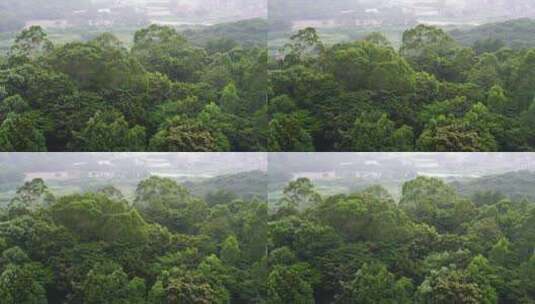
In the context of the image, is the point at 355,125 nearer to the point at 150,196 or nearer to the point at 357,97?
the point at 357,97

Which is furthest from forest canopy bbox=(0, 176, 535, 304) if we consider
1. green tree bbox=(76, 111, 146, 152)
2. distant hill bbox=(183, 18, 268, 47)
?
distant hill bbox=(183, 18, 268, 47)

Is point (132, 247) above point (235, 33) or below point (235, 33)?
below

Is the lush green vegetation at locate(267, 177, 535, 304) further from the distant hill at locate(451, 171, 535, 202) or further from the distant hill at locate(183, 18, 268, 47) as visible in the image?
the distant hill at locate(183, 18, 268, 47)

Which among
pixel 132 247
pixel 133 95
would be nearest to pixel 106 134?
pixel 133 95

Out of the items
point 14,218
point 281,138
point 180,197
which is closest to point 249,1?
point 281,138

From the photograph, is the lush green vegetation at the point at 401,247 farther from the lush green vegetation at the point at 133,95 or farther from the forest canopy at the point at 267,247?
the lush green vegetation at the point at 133,95

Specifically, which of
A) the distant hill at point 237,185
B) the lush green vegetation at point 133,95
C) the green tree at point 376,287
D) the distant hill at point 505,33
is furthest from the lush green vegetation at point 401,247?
the distant hill at point 505,33

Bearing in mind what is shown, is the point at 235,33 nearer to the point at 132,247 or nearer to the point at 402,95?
the point at 402,95
